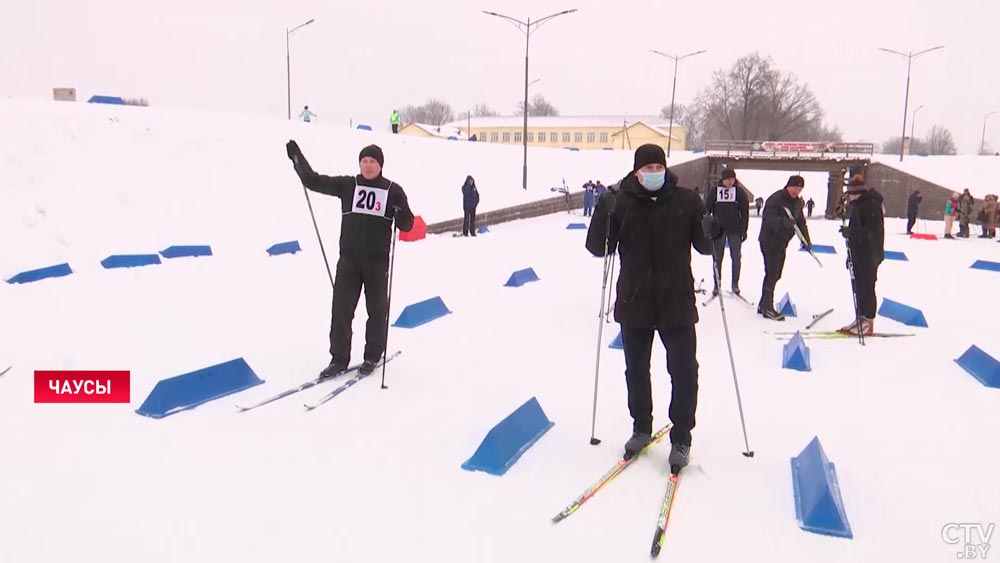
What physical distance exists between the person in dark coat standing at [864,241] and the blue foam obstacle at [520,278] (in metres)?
4.64

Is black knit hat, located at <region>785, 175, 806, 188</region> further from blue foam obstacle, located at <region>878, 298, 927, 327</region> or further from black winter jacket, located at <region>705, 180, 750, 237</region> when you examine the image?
blue foam obstacle, located at <region>878, 298, 927, 327</region>

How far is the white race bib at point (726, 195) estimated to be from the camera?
27.8ft

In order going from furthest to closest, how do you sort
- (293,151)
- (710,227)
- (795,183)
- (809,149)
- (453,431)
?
(809,149) → (795,183) → (293,151) → (453,431) → (710,227)

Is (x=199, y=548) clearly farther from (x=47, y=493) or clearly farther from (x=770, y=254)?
(x=770, y=254)

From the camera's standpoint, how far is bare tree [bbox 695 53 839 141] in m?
76.2

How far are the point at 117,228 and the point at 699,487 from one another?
13423 millimetres

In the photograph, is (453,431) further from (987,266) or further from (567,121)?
(567,121)

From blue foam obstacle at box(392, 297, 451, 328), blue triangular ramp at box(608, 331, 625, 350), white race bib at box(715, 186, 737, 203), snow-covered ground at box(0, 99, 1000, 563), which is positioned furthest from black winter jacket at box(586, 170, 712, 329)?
white race bib at box(715, 186, 737, 203)

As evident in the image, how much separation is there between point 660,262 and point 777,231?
15.7 ft

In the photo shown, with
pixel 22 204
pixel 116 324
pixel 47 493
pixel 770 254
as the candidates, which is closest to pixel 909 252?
pixel 770 254

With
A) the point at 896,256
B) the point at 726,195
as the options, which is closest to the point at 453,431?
the point at 726,195

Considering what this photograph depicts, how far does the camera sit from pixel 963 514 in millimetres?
3453

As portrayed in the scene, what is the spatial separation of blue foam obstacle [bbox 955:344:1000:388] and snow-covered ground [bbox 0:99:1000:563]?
0.19 m

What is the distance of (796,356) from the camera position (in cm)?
607
